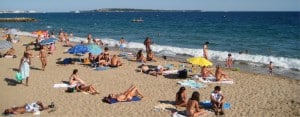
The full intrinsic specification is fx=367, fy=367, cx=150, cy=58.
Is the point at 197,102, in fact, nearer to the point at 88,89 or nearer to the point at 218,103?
the point at 218,103

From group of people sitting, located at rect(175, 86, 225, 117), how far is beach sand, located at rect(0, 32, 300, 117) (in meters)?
0.37

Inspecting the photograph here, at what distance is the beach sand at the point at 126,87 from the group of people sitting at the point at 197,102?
37 cm

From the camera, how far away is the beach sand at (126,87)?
32.7 feet

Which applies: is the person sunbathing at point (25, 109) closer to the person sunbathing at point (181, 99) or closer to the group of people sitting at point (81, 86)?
the group of people sitting at point (81, 86)

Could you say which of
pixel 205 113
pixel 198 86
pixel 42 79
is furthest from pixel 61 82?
pixel 205 113

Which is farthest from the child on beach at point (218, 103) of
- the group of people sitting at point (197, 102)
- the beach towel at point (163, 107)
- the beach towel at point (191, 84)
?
the beach towel at point (191, 84)

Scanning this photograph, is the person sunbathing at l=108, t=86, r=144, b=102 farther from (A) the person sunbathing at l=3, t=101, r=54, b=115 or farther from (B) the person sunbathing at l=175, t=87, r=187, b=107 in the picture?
(A) the person sunbathing at l=3, t=101, r=54, b=115

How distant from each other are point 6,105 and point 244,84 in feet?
26.9

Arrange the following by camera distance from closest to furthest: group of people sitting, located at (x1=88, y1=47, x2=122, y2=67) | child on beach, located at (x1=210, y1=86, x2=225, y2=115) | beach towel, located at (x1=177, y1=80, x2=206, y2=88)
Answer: child on beach, located at (x1=210, y1=86, x2=225, y2=115)
beach towel, located at (x1=177, y1=80, x2=206, y2=88)
group of people sitting, located at (x1=88, y1=47, x2=122, y2=67)

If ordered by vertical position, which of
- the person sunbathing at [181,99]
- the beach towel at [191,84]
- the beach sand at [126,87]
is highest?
the person sunbathing at [181,99]

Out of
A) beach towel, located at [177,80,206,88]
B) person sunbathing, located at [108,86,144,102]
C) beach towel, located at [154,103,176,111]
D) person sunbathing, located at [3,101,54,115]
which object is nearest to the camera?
person sunbathing, located at [3,101,54,115]

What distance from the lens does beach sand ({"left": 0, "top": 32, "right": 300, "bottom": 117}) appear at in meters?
9.95

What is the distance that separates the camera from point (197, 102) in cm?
919

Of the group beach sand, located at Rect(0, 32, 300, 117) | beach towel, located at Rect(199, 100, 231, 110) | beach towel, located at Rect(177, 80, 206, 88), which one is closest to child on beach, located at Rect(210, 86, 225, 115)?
beach sand, located at Rect(0, 32, 300, 117)
